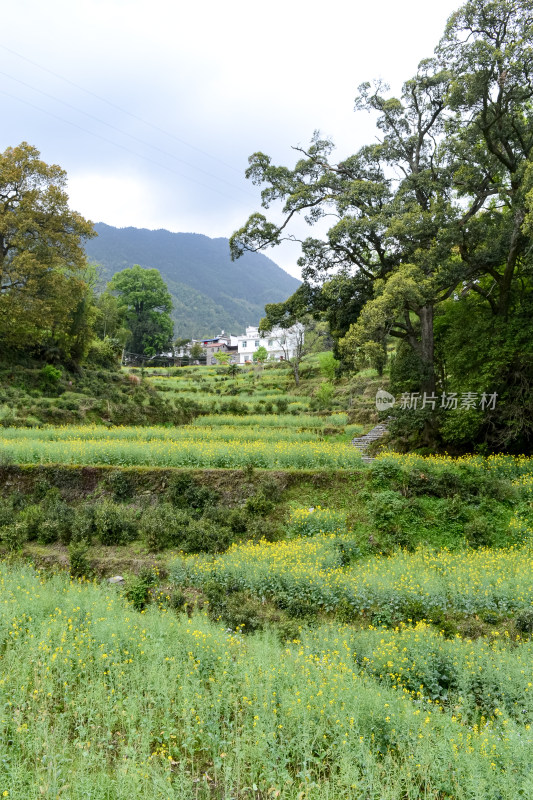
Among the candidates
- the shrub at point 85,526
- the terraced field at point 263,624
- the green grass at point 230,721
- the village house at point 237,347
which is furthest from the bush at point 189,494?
the village house at point 237,347

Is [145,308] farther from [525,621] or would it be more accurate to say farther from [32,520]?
[525,621]

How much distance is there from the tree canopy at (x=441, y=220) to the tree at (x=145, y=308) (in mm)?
55922

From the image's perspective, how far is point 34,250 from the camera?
26.3 meters

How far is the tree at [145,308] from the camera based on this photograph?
7269 cm

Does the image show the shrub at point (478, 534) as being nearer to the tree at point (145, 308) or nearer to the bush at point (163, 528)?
the bush at point (163, 528)

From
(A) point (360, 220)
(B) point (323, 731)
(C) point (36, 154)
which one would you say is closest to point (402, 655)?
(B) point (323, 731)

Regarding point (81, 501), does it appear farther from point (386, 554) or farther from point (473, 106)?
point (473, 106)

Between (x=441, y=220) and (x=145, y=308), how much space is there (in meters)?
68.1

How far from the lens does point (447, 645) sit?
6.78 m

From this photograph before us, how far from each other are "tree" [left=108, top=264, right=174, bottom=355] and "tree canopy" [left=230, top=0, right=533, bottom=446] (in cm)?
5592

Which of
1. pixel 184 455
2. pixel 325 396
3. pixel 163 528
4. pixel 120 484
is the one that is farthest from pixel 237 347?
pixel 163 528

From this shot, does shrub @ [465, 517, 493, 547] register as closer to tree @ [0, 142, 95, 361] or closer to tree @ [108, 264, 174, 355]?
tree @ [0, 142, 95, 361]

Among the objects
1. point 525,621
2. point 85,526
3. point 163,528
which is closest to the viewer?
point 525,621

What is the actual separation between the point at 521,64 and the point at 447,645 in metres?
15.5
